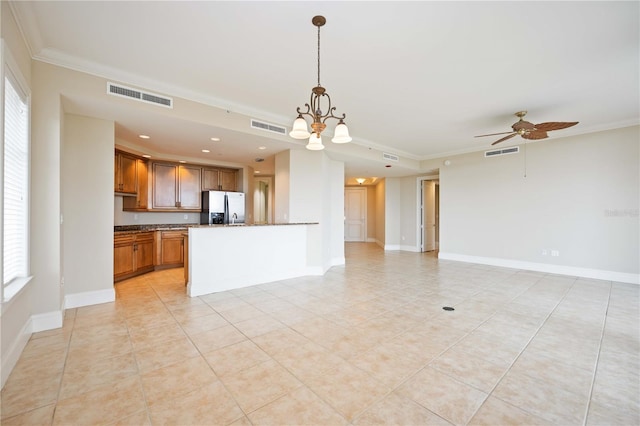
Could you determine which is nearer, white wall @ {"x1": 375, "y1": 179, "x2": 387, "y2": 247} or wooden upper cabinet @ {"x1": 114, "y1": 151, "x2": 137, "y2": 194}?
wooden upper cabinet @ {"x1": 114, "y1": 151, "x2": 137, "y2": 194}

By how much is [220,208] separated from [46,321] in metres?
3.91

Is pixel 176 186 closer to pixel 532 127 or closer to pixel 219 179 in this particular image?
pixel 219 179

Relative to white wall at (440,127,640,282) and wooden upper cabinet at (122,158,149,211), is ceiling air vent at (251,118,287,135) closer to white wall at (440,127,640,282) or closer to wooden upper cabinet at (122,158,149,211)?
wooden upper cabinet at (122,158,149,211)

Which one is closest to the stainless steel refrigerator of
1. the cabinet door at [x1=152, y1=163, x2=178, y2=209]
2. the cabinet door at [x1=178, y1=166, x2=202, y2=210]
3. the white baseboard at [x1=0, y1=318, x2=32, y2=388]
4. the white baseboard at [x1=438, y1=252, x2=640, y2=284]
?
the cabinet door at [x1=178, y1=166, x2=202, y2=210]

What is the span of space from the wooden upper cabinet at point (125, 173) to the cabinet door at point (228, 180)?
75.5 inches

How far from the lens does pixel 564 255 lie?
18.3 ft

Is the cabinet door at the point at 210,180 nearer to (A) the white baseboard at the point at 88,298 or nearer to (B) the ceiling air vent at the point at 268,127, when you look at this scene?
(B) the ceiling air vent at the point at 268,127

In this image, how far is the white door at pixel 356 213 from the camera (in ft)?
38.1

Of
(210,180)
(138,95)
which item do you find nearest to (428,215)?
(210,180)

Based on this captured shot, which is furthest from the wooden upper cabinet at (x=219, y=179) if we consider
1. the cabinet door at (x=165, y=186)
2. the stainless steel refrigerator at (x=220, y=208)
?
the cabinet door at (x=165, y=186)

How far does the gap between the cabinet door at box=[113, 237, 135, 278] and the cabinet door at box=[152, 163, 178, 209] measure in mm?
1349

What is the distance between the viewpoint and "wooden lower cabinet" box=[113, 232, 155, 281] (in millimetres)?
4618

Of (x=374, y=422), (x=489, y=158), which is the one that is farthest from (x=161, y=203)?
(x=489, y=158)

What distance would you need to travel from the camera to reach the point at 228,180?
23.2 feet
